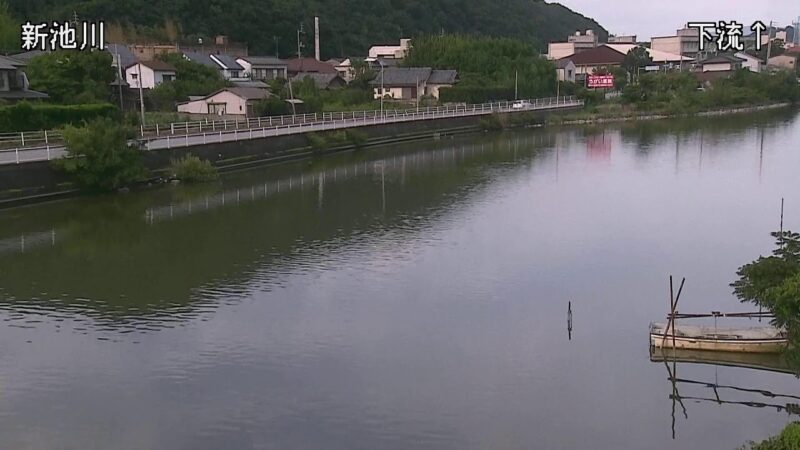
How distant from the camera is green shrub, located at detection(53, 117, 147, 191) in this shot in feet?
55.5

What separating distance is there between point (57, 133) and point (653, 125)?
26.4m

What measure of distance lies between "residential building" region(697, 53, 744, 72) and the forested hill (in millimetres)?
19692

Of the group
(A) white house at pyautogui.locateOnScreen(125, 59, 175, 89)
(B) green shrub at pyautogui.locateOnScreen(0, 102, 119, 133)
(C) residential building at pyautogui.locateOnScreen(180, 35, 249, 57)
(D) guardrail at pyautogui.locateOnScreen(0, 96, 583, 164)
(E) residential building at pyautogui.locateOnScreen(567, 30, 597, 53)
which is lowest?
(D) guardrail at pyautogui.locateOnScreen(0, 96, 583, 164)

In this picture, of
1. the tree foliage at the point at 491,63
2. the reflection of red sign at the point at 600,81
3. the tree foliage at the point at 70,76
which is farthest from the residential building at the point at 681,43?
the tree foliage at the point at 70,76

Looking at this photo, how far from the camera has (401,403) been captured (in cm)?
749

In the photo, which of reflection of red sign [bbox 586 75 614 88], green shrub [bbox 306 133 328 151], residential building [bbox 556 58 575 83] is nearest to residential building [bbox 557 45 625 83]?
residential building [bbox 556 58 575 83]

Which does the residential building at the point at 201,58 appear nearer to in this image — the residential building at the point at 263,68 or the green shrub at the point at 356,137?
the residential building at the point at 263,68

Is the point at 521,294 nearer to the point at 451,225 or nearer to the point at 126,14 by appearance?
the point at 451,225

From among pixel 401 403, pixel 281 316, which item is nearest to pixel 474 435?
pixel 401 403

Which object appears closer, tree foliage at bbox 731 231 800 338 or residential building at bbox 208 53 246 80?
tree foliage at bbox 731 231 800 338

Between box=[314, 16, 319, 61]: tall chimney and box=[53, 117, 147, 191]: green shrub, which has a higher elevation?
box=[314, 16, 319, 61]: tall chimney

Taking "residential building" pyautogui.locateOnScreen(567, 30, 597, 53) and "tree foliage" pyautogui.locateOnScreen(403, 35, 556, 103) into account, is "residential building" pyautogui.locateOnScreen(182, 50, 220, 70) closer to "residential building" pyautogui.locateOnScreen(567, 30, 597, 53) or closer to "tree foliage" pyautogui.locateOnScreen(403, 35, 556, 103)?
"tree foliage" pyautogui.locateOnScreen(403, 35, 556, 103)

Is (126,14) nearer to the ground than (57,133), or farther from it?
farther from it

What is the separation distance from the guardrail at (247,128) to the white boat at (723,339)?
13.1 m
